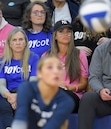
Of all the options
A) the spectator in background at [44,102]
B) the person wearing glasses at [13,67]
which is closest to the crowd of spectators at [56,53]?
the person wearing glasses at [13,67]

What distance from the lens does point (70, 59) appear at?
5008 mm

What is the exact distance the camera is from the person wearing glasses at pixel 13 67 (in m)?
4.87

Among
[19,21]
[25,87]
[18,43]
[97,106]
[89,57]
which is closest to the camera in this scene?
[25,87]

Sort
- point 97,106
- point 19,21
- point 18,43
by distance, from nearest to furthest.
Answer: point 97,106
point 18,43
point 19,21

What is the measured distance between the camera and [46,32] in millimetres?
5496

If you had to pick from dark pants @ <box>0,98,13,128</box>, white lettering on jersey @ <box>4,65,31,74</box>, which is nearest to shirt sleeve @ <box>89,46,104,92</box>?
white lettering on jersey @ <box>4,65,31,74</box>

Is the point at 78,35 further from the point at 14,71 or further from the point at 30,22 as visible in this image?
the point at 14,71

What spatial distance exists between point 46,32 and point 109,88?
126cm

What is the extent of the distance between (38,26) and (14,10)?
0.55 metres

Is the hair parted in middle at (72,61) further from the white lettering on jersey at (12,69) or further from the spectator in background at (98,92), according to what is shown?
the white lettering on jersey at (12,69)

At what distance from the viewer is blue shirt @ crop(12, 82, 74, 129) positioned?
352 cm

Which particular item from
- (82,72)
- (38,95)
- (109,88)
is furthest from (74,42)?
(38,95)

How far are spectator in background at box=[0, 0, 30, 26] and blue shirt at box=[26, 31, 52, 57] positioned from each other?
1.71 ft

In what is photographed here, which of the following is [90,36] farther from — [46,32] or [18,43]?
[18,43]
